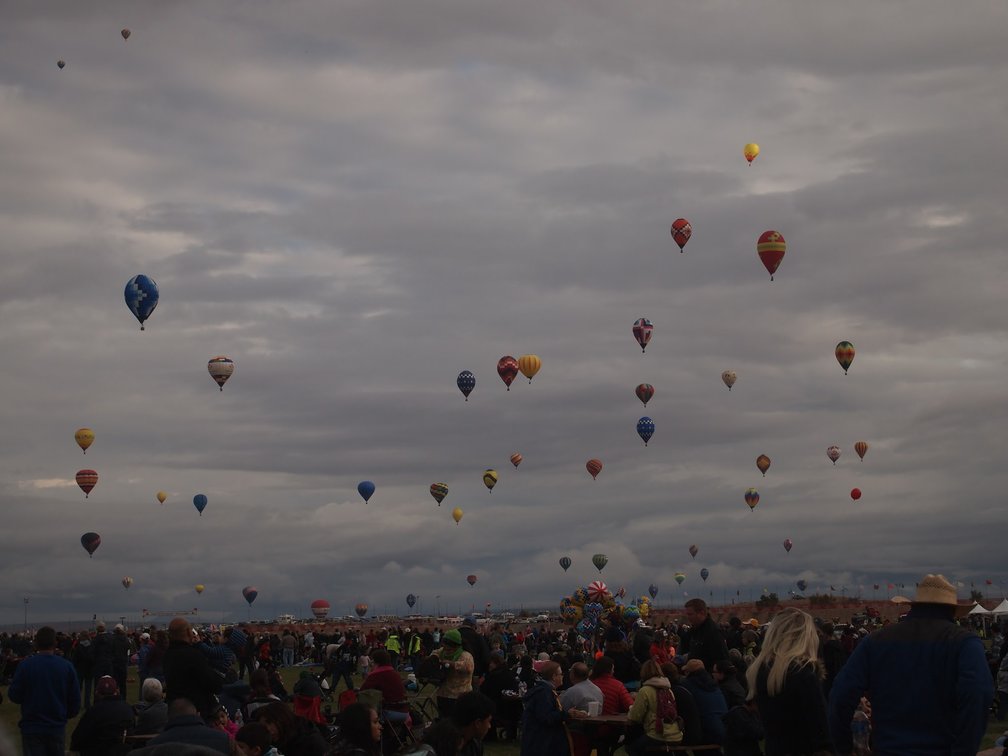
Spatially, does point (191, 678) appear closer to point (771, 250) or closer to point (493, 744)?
point (493, 744)

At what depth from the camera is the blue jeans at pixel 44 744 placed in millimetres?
12531

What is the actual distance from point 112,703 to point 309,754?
3834 mm

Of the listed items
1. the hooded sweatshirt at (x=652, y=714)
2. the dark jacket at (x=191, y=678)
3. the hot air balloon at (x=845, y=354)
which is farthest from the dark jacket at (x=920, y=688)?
the hot air balloon at (x=845, y=354)

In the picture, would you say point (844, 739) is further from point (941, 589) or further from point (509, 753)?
point (509, 753)

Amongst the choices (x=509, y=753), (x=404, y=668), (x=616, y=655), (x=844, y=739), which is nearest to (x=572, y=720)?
(x=616, y=655)

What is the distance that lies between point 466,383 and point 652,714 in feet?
178

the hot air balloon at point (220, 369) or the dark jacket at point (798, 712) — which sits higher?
the hot air balloon at point (220, 369)

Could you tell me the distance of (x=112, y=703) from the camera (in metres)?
12.3

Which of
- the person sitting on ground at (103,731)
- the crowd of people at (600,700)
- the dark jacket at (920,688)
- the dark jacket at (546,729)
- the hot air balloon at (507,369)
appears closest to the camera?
the dark jacket at (920,688)

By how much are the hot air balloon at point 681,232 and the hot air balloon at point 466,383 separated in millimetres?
14468

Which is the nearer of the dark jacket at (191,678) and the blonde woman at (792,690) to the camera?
the blonde woman at (792,690)

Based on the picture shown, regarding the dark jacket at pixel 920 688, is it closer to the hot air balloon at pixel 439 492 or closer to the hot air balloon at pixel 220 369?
the hot air balloon at pixel 220 369

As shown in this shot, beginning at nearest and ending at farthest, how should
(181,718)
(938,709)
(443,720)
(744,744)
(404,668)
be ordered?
(938,709) → (181,718) → (443,720) → (744,744) → (404,668)

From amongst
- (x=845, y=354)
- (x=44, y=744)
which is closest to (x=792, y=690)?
(x=44, y=744)
